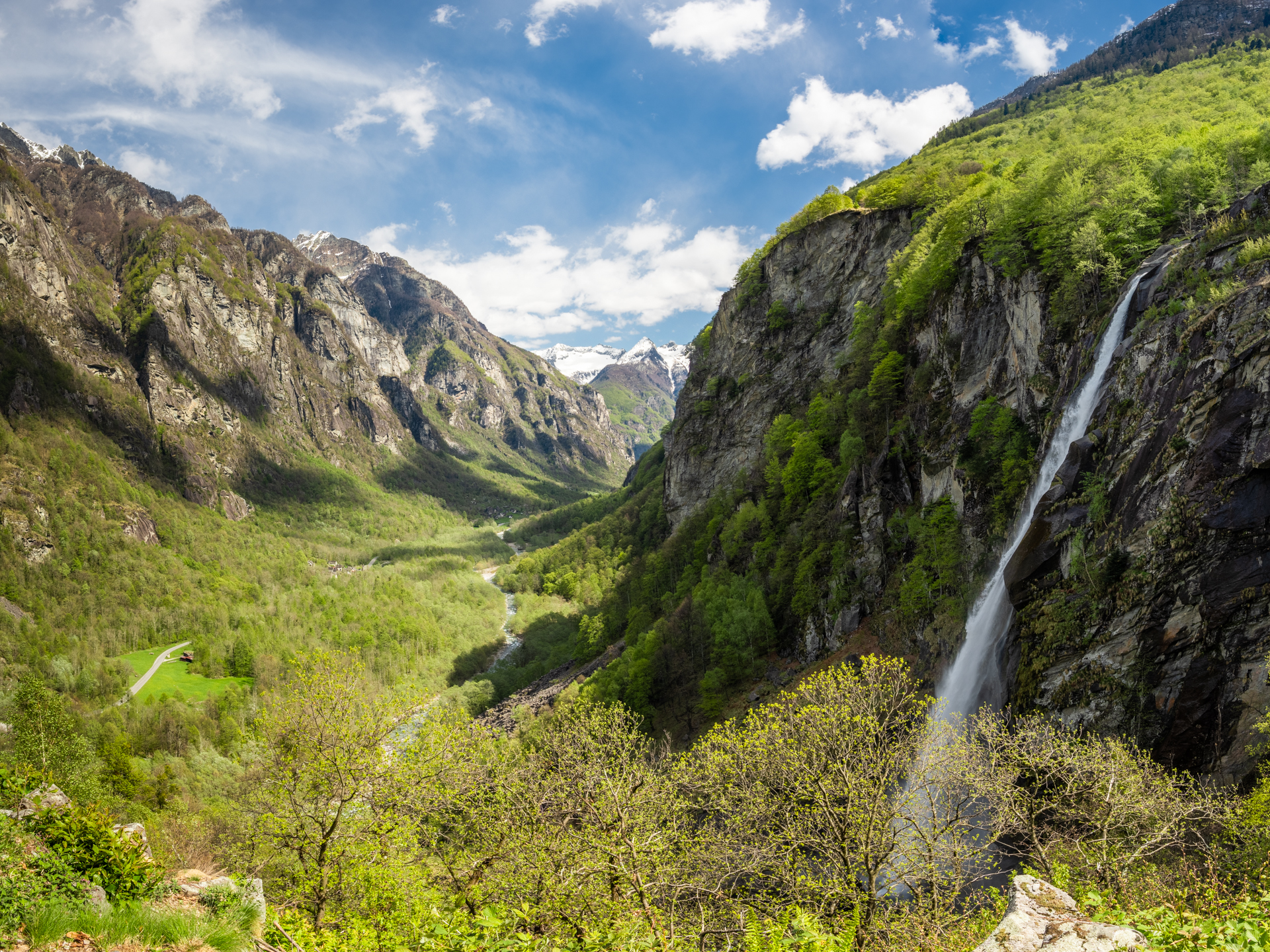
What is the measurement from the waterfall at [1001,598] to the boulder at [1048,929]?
1679 centimetres

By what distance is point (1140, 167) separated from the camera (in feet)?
106

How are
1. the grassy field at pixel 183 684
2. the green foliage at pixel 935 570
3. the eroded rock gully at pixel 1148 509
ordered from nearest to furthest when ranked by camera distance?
1. the eroded rock gully at pixel 1148 509
2. the green foliage at pixel 935 570
3. the grassy field at pixel 183 684

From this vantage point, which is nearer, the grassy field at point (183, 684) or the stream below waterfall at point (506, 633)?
the grassy field at point (183, 684)

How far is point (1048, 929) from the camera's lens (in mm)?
9109

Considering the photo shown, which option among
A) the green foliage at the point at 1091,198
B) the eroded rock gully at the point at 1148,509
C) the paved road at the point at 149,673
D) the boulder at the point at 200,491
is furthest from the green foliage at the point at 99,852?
the boulder at the point at 200,491

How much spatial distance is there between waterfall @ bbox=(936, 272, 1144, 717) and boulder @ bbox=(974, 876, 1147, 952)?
16794 millimetres

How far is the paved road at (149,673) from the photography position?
9412 centimetres

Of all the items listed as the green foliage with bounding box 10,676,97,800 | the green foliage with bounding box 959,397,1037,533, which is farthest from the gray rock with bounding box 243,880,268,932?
the green foliage with bounding box 10,676,97,800

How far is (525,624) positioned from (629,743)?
105127mm

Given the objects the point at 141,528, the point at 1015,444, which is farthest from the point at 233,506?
the point at 1015,444

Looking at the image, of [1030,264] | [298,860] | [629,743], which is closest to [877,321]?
[1030,264]

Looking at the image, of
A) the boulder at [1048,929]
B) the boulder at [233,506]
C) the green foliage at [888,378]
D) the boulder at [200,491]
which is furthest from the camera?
the boulder at [233,506]

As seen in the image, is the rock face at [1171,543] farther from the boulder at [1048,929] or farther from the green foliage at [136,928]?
the green foliage at [136,928]

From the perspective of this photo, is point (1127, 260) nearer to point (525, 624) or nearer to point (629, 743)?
point (629, 743)
